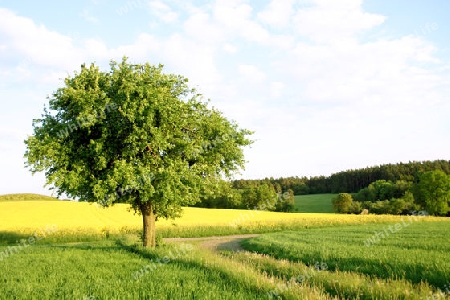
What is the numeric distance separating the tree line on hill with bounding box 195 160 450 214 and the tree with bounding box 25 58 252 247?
34090 mm

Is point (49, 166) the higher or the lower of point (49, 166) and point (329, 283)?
the higher

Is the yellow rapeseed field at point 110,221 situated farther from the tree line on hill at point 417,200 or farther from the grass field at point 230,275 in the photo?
the tree line on hill at point 417,200

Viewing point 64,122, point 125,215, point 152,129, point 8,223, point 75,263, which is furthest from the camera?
point 125,215

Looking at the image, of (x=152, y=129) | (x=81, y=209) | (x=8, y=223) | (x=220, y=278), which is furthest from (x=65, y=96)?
(x=81, y=209)

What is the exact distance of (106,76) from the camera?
19.6m

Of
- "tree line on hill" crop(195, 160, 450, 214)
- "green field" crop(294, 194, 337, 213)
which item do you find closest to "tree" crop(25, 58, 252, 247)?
"tree line on hill" crop(195, 160, 450, 214)

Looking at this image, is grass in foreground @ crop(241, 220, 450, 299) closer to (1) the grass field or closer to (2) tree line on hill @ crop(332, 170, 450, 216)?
(1) the grass field

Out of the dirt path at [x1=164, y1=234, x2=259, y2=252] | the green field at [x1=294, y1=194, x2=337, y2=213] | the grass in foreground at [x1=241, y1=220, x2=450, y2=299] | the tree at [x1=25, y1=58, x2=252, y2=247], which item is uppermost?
the tree at [x1=25, y1=58, x2=252, y2=247]

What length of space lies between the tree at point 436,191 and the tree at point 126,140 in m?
82.7

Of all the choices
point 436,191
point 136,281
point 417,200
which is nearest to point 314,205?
point 417,200

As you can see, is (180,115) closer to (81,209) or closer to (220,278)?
(220,278)

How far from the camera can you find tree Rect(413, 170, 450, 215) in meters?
83.8

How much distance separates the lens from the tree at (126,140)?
1744cm

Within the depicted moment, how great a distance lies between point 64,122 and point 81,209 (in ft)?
140
